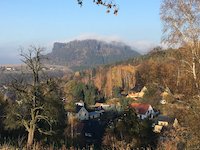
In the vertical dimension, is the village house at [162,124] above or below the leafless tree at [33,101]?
below

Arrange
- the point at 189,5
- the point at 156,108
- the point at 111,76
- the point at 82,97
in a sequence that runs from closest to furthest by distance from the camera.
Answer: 1. the point at 189,5
2. the point at 156,108
3. the point at 82,97
4. the point at 111,76

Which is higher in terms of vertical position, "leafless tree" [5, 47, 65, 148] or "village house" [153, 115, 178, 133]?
"leafless tree" [5, 47, 65, 148]

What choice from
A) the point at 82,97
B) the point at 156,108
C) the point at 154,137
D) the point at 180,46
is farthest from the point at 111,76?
the point at 180,46

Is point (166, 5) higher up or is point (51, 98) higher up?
point (166, 5)

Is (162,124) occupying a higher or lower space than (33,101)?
lower

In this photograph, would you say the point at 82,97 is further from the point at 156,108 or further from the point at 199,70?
the point at 199,70

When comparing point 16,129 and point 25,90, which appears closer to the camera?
point 25,90

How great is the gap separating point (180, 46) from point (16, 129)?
13546 millimetres

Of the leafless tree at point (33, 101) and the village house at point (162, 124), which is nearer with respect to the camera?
the leafless tree at point (33, 101)

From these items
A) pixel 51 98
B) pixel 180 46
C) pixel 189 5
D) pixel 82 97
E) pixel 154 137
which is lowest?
pixel 82 97

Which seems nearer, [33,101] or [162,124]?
[33,101]

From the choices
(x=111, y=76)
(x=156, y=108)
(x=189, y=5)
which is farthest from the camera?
(x=111, y=76)

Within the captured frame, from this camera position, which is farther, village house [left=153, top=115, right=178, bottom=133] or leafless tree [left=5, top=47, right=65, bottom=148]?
village house [left=153, top=115, right=178, bottom=133]

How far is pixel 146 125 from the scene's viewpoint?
24328 millimetres
